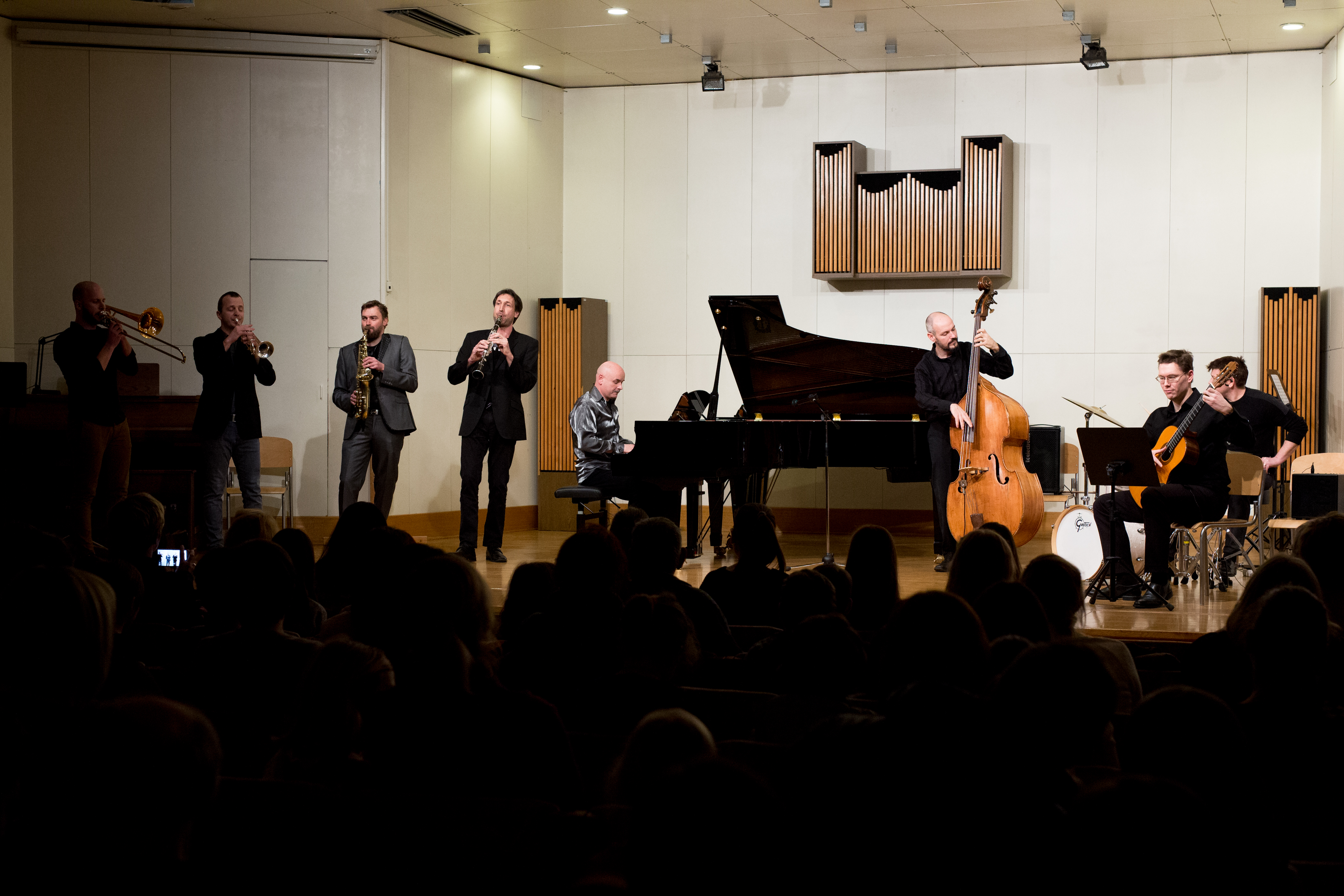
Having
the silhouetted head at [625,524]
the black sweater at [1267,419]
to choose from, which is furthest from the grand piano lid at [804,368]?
the silhouetted head at [625,524]

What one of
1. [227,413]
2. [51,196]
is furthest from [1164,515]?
[51,196]

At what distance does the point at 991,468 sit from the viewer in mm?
6473

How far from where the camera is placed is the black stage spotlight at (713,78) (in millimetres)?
8961

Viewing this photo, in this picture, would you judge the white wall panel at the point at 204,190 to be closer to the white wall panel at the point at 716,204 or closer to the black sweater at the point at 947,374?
the white wall panel at the point at 716,204

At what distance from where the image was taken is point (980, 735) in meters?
1.47

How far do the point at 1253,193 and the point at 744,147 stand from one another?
358 cm

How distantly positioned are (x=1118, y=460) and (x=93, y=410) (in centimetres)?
479

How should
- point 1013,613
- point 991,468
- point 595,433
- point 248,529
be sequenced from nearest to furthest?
point 1013,613 → point 248,529 → point 991,468 → point 595,433

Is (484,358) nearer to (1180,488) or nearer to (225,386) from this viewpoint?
(225,386)

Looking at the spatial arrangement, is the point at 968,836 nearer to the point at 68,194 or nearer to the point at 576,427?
the point at 576,427

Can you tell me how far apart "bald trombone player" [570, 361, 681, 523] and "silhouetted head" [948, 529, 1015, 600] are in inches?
157

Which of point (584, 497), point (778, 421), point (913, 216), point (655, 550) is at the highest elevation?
point (913, 216)

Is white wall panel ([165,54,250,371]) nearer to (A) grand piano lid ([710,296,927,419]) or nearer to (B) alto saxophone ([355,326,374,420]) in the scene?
(B) alto saxophone ([355,326,374,420])

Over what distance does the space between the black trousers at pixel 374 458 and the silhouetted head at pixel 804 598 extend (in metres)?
4.74
